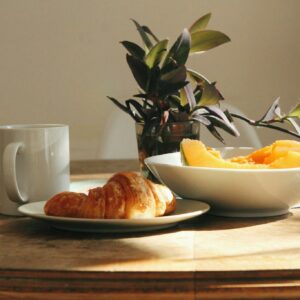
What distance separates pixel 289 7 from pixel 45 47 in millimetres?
1022

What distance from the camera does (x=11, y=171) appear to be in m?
1.00

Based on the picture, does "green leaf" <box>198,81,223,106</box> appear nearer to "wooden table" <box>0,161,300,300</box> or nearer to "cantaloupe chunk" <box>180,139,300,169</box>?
"cantaloupe chunk" <box>180,139,300,169</box>

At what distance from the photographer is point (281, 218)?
1014 millimetres

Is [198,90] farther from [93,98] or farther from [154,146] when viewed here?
[93,98]

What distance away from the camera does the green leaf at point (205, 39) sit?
1.21 m

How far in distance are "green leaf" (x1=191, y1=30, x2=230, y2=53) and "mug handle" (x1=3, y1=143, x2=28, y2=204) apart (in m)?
0.37

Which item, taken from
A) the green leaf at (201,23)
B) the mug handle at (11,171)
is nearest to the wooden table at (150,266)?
the mug handle at (11,171)

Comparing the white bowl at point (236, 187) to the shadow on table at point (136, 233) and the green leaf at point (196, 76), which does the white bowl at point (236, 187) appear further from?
the green leaf at point (196, 76)

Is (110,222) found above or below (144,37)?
below

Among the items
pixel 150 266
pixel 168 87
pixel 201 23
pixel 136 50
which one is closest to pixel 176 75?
pixel 168 87

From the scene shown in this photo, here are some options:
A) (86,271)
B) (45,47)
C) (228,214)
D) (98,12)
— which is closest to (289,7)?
(98,12)

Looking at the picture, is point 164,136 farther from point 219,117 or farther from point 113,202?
point 113,202

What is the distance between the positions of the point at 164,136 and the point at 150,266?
465 mm

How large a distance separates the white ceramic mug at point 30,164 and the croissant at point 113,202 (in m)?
0.13
